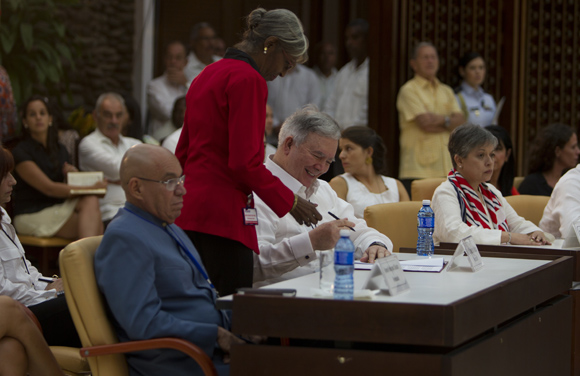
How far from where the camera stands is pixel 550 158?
550 cm

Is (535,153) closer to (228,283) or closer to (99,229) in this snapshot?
(99,229)

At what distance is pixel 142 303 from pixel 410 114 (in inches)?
191

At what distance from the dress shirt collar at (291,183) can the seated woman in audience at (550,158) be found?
2675 millimetres

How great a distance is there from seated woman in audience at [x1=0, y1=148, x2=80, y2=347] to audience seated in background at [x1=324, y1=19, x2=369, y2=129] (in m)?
4.54

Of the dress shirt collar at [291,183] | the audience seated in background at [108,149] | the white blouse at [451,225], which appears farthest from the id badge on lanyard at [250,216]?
the audience seated in background at [108,149]

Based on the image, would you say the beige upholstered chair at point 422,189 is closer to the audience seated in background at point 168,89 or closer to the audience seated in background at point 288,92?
the audience seated in background at point 168,89

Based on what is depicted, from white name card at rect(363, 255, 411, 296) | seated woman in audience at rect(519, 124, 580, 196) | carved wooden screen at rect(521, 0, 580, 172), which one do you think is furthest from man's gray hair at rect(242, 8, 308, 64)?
carved wooden screen at rect(521, 0, 580, 172)

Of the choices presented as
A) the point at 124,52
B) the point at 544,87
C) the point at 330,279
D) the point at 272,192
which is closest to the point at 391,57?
the point at 544,87

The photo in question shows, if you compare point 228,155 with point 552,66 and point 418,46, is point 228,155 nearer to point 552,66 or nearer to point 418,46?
point 418,46

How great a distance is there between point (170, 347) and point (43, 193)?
3549 mm

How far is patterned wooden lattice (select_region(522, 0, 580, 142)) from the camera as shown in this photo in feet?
25.1

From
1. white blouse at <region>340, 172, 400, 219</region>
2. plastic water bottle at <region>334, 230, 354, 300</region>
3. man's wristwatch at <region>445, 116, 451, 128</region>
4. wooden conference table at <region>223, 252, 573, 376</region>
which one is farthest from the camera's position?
man's wristwatch at <region>445, 116, 451, 128</region>

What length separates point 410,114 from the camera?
6785mm

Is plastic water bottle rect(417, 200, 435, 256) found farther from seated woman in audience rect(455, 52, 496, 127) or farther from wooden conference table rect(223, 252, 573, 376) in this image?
seated woman in audience rect(455, 52, 496, 127)
